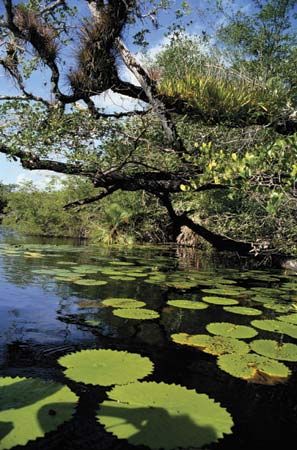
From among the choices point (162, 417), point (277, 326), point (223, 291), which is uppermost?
point (223, 291)

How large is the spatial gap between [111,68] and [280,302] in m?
4.91

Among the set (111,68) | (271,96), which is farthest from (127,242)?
(271,96)

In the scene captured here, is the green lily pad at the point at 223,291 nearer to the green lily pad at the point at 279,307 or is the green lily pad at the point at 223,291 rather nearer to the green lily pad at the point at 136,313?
the green lily pad at the point at 279,307

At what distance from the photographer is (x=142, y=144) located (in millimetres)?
7793

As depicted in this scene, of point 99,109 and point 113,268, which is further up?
point 99,109

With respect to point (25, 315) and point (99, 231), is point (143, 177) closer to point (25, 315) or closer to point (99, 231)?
point (25, 315)

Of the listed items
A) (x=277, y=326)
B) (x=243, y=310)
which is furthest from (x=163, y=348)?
(x=243, y=310)

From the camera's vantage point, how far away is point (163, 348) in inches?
130

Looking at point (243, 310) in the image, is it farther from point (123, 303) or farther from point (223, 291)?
point (123, 303)

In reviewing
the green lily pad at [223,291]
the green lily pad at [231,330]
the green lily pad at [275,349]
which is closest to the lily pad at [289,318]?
the green lily pad at [231,330]

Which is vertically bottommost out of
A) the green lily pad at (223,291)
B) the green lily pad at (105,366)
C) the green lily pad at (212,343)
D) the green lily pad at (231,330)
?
the green lily pad at (105,366)

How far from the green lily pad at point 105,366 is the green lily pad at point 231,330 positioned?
3.70ft

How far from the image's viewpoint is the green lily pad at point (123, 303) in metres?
4.63

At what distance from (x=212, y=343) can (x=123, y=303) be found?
5.18ft
